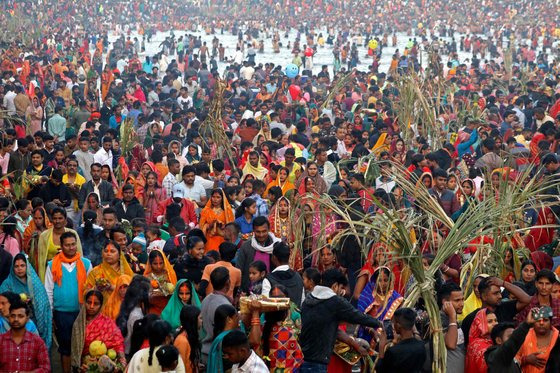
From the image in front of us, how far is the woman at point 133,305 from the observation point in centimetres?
804

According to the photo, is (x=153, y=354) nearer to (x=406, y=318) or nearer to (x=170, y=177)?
(x=406, y=318)

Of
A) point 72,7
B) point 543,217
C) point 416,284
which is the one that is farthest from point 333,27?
point 416,284

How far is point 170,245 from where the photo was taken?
984 centimetres

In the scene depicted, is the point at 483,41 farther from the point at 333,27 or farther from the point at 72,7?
the point at 72,7

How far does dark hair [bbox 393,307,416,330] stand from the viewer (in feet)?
22.7

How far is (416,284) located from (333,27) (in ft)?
106

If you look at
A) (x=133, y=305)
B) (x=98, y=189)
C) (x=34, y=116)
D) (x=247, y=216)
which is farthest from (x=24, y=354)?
(x=34, y=116)

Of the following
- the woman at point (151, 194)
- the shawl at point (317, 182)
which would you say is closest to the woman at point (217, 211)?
the woman at point (151, 194)

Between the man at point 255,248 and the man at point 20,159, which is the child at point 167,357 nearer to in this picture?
the man at point 255,248

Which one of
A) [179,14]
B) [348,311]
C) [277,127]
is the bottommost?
[179,14]

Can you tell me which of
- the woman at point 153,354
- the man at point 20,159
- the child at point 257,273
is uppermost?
the woman at point 153,354

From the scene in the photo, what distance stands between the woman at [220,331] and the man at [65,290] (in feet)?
5.84

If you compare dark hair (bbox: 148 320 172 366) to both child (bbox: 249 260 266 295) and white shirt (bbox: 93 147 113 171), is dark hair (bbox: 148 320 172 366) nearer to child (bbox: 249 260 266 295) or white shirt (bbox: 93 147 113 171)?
child (bbox: 249 260 266 295)

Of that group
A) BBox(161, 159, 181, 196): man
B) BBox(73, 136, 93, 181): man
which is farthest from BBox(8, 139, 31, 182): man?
BBox(161, 159, 181, 196): man
